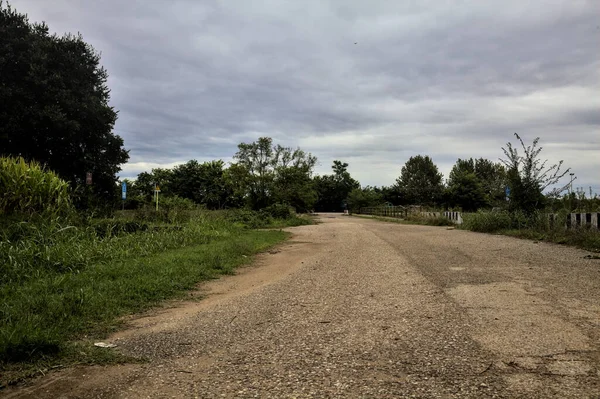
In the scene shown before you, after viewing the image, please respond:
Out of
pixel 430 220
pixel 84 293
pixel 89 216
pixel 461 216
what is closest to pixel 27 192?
pixel 89 216

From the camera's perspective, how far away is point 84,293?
5.54 m

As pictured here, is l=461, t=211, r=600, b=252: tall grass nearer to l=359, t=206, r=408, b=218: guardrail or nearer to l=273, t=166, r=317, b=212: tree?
l=359, t=206, r=408, b=218: guardrail

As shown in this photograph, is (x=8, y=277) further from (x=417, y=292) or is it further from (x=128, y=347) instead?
(x=417, y=292)

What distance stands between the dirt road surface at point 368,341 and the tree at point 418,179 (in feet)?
197

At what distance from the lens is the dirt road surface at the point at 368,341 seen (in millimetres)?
2975

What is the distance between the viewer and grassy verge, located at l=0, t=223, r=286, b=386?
3621mm

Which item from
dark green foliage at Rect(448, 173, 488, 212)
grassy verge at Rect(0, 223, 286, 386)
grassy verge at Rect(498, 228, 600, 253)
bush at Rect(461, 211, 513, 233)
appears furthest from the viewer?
dark green foliage at Rect(448, 173, 488, 212)

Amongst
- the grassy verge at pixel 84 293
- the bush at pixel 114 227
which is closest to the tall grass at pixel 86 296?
the grassy verge at pixel 84 293

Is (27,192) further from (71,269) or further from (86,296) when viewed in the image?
(86,296)

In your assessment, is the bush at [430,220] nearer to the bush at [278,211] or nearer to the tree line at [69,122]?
the tree line at [69,122]

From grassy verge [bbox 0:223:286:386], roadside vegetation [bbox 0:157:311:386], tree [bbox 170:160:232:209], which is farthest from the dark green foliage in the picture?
grassy verge [bbox 0:223:286:386]

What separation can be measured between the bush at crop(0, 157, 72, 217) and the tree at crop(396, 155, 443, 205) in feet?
192

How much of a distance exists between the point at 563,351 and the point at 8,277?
24.0 ft

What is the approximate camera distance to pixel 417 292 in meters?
5.96
